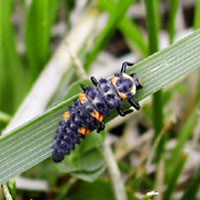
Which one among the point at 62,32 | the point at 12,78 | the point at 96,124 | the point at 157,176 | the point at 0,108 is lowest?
the point at 157,176

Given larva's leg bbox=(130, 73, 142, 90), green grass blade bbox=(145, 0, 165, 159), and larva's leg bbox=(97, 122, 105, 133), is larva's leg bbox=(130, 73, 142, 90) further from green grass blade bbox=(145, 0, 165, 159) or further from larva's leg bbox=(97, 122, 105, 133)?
green grass blade bbox=(145, 0, 165, 159)

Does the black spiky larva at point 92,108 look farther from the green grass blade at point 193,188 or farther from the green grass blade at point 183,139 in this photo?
the green grass blade at point 183,139

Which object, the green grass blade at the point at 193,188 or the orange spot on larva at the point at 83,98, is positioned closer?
the orange spot on larva at the point at 83,98

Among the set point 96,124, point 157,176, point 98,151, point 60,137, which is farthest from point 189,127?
point 60,137

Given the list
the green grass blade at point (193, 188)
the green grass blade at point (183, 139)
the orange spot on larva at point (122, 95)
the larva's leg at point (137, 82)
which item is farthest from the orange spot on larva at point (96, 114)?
the green grass blade at point (183, 139)

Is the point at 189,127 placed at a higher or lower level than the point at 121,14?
lower

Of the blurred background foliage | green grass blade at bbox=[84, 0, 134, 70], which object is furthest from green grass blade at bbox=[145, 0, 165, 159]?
green grass blade at bbox=[84, 0, 134, 70]

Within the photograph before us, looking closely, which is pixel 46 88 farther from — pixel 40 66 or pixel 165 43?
pixel 165 43
